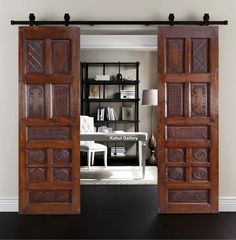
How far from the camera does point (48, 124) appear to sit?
3822 mm

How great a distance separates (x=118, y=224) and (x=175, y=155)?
992 millimetres

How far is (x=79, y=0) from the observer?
4000mm

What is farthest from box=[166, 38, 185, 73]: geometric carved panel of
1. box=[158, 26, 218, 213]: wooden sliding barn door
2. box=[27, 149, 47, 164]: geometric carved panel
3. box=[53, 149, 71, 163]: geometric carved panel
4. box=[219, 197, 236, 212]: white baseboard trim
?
box=[27, 149, 47, 164]: geometric carved panel

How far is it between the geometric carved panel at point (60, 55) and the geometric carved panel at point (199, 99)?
143 centimetres

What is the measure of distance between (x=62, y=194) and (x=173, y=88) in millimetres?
1713

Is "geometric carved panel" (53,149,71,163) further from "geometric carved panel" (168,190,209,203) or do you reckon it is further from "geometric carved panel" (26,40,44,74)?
"geometric carved panel" (168,190,209,203)

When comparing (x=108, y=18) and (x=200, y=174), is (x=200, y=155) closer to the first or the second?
(x=200, y=174)

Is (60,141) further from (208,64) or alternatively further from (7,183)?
(208,64)

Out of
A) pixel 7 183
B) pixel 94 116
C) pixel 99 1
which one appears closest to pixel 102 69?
pixel 94 116

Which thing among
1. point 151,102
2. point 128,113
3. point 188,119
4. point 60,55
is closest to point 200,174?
point 188,119

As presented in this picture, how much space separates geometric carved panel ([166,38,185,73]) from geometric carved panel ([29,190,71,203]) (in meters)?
1.81

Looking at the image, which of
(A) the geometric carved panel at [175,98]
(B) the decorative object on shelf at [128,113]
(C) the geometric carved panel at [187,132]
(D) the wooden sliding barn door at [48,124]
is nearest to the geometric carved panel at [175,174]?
(C) the geometric carved panel at [187,132]

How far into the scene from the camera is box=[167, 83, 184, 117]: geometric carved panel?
3832mm

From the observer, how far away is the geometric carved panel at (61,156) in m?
3.84
